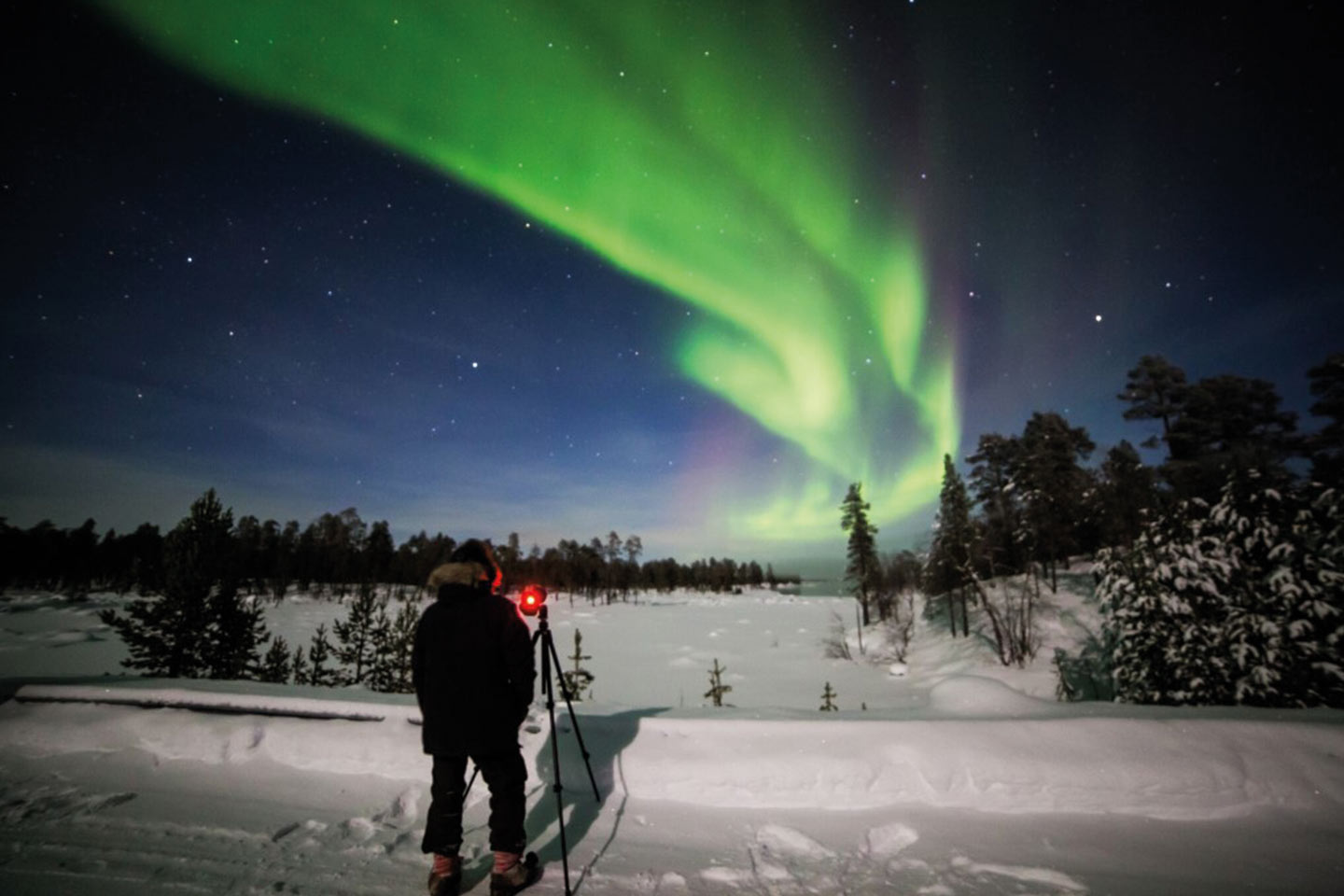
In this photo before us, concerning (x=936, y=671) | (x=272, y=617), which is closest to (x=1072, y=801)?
(x=936, y=671)

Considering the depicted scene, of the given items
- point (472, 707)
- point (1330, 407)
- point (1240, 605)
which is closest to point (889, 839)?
point (472, 707)

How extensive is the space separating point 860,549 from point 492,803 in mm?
54858

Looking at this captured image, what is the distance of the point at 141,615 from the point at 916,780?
2189 centimetres

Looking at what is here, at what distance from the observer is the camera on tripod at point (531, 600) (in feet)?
14.0

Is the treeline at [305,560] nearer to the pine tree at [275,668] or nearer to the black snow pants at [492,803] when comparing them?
the pine tree at [275,668]

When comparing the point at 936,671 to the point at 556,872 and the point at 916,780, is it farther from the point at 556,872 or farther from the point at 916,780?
the point at 556,872

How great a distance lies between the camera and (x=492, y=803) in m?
3.49

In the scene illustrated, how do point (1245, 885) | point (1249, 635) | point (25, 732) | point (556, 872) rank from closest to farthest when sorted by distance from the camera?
point (1245, 885)
point (556, 872)
point (25, 732)
point (1249, 635)

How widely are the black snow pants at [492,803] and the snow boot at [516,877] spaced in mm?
113

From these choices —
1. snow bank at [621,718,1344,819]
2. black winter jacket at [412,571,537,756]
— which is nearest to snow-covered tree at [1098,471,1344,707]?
snow bank at [621,718,1344,819]

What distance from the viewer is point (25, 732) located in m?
5.86

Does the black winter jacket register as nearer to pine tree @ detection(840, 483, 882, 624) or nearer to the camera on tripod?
the camera on tripod

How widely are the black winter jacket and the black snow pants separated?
136 mm

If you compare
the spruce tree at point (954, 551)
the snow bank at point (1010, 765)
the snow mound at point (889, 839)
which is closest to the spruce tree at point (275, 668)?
the snow bank at point (1010, 765)
